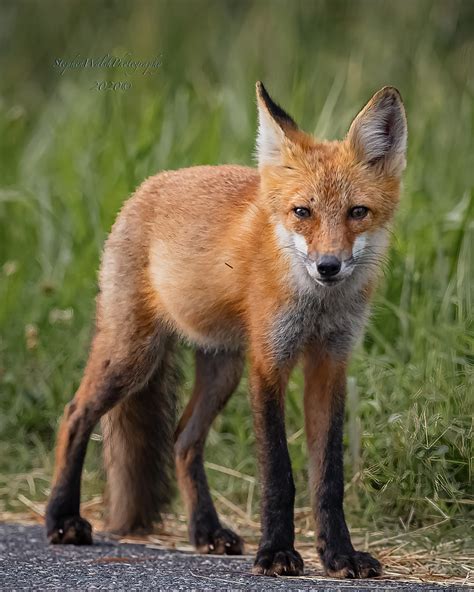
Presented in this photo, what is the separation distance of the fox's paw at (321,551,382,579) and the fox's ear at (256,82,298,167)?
158 cm

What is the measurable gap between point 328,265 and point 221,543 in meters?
1.69

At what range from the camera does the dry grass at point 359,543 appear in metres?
4.51

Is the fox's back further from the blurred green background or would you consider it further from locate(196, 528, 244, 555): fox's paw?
the blurred green background

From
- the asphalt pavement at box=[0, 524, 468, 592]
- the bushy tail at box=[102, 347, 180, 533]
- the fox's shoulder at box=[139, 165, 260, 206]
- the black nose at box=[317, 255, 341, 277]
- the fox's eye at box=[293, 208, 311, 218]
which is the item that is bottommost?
the asphalt pavement at box=[0, 524, 468, 592]

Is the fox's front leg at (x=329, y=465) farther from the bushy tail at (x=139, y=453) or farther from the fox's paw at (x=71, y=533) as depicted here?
the fox's paw at (x=71, y=533)

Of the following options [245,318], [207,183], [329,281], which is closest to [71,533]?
[245,318]

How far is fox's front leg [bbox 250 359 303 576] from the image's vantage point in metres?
4.43

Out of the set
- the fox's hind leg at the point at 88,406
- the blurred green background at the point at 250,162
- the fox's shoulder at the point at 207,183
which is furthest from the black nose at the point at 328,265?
the fox's hind leg at the point at 88,406

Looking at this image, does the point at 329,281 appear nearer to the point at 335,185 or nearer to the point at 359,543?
the point at 335,185

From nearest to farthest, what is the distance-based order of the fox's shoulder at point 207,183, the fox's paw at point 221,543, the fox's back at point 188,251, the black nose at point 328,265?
1. the black nose at point 328,265
2. the fox's back at point 188,251
3. the fox's shoulder at point 207,183
4. the fox's paw at point 221,543

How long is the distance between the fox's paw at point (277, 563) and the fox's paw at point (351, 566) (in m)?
0.12

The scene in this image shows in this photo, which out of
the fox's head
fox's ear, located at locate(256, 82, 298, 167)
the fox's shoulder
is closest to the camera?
the fox's head

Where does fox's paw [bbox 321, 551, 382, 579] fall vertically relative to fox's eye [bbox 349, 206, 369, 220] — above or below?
below

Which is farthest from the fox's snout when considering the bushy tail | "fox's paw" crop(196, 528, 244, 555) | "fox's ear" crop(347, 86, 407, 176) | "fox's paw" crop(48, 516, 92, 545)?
"fox's paw" crop(48, 516, 92, 545)
